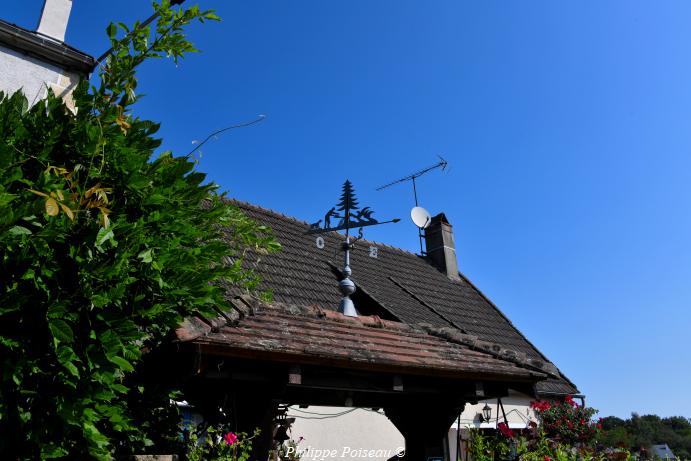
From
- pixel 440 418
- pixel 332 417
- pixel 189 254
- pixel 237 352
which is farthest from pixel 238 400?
pixel 332 417

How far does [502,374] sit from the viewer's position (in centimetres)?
512

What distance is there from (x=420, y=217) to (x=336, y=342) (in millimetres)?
11111

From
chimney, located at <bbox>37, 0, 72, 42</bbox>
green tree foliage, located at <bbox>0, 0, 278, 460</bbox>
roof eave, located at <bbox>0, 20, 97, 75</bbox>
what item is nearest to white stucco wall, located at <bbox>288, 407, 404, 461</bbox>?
green tree foliage, located at <bbox>0, 0, 278, 460</bbox>

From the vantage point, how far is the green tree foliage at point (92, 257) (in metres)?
2.61

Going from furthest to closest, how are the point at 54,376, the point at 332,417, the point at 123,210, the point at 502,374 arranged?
the point at 332,417 → the point at 502,374 → the point at 123,210 → the point at 54,376

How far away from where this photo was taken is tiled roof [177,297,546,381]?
3.75 metres

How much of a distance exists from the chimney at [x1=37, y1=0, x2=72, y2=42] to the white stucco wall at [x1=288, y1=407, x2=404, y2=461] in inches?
260

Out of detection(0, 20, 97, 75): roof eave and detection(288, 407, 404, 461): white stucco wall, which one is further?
detection(288, 407, 404, 461): white stucco wall

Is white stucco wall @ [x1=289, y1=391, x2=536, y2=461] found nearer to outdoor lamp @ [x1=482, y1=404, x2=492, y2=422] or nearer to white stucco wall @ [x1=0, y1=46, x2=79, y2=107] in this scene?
outdoor lamp @ [x1=482, y1=404, x2=492, y2=422]

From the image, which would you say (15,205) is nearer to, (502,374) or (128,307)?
(128,307)

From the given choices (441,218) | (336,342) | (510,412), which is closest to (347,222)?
(336,342)

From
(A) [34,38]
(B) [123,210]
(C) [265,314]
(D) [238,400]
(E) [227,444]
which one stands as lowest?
(E) [227,444]

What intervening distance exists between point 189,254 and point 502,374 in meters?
3.38

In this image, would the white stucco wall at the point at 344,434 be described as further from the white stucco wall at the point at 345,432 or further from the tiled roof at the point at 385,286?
the tiled roof at the point at 385,286
